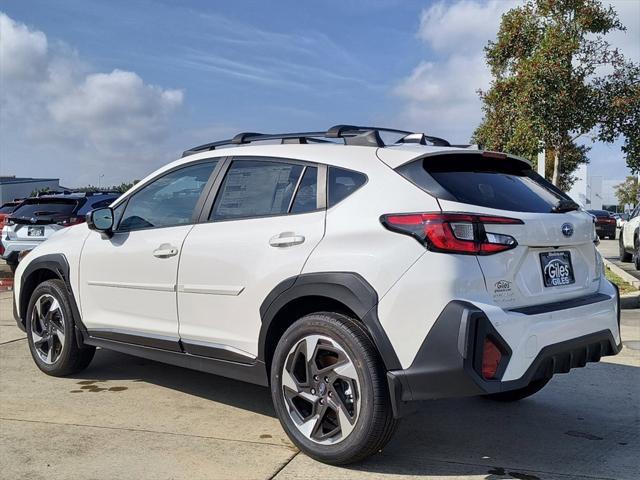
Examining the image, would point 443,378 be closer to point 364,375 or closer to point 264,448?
point 364,375

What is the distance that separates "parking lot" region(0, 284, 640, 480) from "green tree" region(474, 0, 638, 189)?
28.0 feet

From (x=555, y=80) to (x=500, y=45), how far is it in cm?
291

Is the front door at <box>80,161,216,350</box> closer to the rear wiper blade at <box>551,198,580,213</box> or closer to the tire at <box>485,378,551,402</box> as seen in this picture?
the rear wiper blade at <box>551,198,580,213</box>

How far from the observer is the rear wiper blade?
12.4ft

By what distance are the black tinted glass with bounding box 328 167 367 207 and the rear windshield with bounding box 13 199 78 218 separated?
26.5ft

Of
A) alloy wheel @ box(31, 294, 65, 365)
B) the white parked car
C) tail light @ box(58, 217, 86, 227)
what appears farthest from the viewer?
the white parked car

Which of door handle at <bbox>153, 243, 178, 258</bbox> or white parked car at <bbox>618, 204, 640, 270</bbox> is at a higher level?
door handle at <bbox>153, 243, 178, 258</bbox>

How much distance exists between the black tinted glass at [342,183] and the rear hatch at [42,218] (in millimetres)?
7945

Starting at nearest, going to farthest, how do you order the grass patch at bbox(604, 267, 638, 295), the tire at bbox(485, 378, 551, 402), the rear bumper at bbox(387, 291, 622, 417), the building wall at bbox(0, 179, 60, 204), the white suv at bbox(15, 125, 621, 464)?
the rear bumper at bbox(387, 291, 622, 417), the white suv at bbox(15, 125, 621, 464), the tire at bbox(485, 378, 551, 402), the grass patch at bbox(604, 267, 638, 295), the building wall at bbox(0, 179, 60, 204)

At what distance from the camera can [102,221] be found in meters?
4.85

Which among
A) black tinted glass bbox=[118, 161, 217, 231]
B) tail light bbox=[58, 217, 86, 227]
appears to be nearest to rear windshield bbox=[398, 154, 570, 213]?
black tinted glass bbox=[118, 161, 217, 231]

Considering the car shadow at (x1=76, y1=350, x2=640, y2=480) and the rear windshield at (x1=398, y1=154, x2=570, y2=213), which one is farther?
the car shadow at (x1=76, y1=350, x2=640, y2=480)

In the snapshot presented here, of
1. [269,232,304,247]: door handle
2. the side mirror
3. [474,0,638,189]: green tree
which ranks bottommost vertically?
[269,232,304,247]: door handle

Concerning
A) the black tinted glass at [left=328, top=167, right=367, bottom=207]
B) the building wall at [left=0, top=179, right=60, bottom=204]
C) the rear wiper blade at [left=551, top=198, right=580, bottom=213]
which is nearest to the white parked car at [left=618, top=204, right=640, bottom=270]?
the rear wiper blade at [left=551, top=198, right=580, bottom=213]
